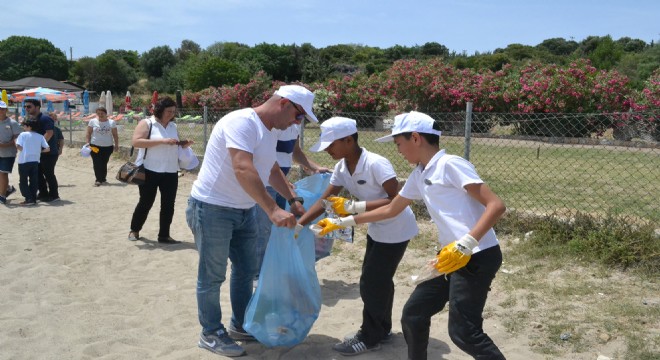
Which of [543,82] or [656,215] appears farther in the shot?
[543,82]

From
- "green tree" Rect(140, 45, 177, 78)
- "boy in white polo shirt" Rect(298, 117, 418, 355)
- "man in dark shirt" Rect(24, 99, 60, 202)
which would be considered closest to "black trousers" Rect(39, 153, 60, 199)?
"man in dark shirt" Rect(24, 99, 60, 202)

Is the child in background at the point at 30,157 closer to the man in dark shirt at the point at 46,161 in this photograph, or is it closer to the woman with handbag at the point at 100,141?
the man in dark shirt at the point at 46,161

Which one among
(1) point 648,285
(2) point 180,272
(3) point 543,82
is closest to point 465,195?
(1) point 648,285

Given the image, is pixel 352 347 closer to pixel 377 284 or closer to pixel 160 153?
pixel 377 284

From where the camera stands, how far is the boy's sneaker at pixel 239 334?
12.1ft

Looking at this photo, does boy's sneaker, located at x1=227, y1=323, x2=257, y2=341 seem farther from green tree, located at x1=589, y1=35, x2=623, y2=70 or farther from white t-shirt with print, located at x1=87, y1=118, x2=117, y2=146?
green tree, located at x1=589, y1=35, x2=623, y2=70

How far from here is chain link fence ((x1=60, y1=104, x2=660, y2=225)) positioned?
655 centimetres

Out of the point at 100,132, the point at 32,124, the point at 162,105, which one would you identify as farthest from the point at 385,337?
the point at 100,132

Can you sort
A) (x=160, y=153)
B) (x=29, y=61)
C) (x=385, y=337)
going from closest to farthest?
(x=385, y=337), (x=160, y=153), (x=29, y=61)

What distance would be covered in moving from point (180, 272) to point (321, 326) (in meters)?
1.77

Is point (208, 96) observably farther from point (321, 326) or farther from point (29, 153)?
point (321, 326)

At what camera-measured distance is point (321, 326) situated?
3996 mm

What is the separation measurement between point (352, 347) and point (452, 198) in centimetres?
128

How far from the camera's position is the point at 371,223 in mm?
3391
